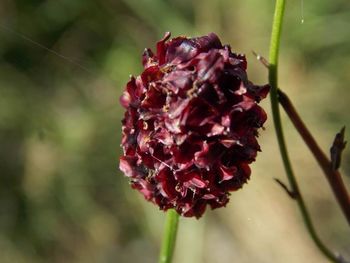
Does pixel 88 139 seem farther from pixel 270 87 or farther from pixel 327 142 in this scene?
pixel 270 87

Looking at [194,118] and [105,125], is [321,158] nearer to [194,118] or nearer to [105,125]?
[194,118]

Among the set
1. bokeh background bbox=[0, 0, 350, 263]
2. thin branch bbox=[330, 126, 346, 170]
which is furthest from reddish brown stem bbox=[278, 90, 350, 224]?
bokeh background bbox=[0, 0, 350, 263]

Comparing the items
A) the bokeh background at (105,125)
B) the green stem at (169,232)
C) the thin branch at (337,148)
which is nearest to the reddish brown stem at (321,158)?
the thin branch at (337,148)

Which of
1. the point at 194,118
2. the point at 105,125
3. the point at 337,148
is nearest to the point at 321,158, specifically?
the point at 337,148

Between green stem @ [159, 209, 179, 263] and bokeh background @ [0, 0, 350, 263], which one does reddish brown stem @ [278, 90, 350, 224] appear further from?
bokeh background @ [0, 0, 350, 263]

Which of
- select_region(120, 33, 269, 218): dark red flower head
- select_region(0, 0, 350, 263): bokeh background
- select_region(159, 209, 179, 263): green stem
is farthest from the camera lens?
select_region(0, 0, 350, 263): bokeh background

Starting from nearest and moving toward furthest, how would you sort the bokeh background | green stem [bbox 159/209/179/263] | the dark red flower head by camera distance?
the dark red flower head, green stem [bbox 159/209/179/263], the bokeh background

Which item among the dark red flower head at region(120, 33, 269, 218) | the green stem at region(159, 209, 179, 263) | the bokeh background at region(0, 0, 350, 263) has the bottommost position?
the green stem at region(159, 209, 179, 263)
